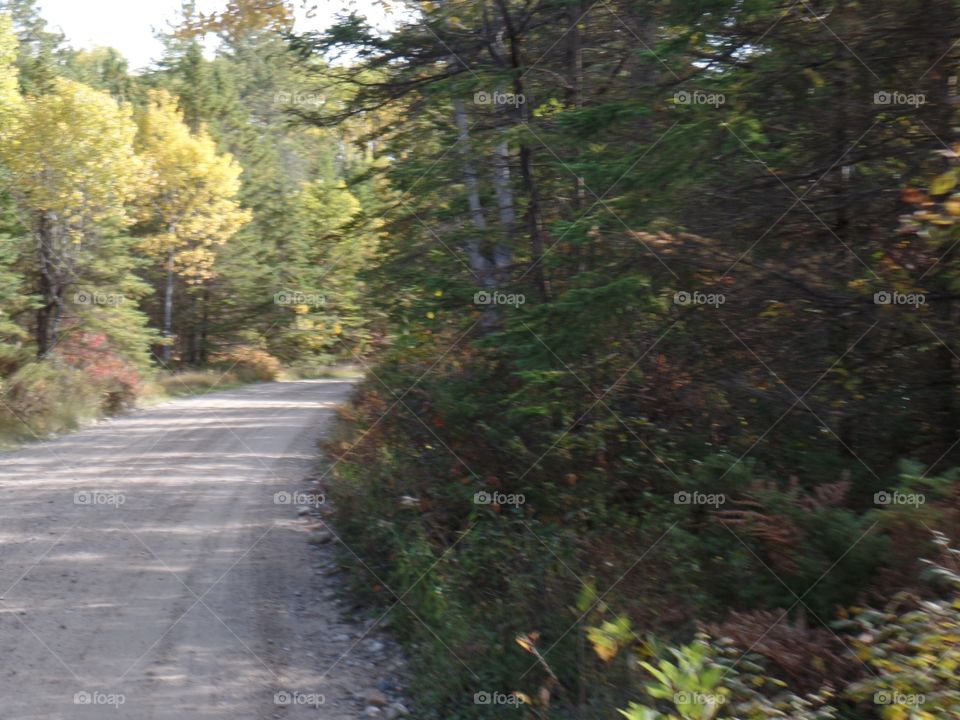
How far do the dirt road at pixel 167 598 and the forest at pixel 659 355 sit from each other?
68cm

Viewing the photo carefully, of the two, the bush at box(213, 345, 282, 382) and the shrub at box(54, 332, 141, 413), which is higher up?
the shrub at box(54, 332, 141, 413)

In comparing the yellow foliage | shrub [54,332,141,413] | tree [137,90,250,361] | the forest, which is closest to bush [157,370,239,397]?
tree [137,90,250,361]

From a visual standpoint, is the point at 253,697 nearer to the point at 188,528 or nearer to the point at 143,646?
the point at 143,646

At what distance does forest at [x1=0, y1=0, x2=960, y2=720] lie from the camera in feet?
16.7

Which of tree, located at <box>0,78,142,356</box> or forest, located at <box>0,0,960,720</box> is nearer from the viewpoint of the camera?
forest, located at <box>0,0,960,720</box>

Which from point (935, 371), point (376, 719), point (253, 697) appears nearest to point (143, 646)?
point (253, 697)

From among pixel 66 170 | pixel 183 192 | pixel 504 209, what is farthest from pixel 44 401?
pixel 183 192

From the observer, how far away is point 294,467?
591 inches

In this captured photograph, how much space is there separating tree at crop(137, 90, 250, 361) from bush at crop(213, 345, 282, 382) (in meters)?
2.96

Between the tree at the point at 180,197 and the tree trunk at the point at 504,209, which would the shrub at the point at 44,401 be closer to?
the tree trunk at the point at 504,209

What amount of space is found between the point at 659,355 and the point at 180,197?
97.4 ft

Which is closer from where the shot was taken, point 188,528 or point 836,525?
point 836,525

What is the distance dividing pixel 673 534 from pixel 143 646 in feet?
13.0

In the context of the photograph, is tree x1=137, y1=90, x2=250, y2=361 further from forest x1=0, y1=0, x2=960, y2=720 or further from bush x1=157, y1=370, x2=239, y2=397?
forest x1=0, y1=0, x2=960, y2=720
